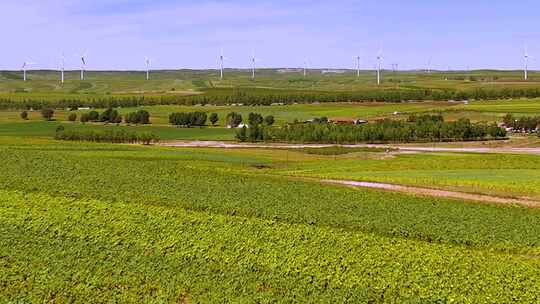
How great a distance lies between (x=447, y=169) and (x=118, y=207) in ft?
145

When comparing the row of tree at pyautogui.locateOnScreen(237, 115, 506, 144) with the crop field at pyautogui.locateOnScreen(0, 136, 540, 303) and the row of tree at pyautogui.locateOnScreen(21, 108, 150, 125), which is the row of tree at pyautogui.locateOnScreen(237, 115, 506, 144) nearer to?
the row of tree at pyautogui.locateOnScreen(21, 108, 150, 125)

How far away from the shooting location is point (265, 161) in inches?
3516

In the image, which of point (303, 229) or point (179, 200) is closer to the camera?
point (303, 229)

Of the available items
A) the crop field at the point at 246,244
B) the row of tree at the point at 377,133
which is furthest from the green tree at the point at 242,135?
the crop field at the point at 246,244

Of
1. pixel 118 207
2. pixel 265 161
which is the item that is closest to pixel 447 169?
pixel 265 161

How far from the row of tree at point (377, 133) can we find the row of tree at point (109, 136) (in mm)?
20883

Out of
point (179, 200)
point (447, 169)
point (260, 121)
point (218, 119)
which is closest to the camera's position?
point (179, 200)

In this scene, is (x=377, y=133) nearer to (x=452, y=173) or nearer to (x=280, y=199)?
(x=452, y=173)

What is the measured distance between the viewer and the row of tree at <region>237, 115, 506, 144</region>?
5413 inches

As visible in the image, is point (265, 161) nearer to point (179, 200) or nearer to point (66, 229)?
point (179, 200)

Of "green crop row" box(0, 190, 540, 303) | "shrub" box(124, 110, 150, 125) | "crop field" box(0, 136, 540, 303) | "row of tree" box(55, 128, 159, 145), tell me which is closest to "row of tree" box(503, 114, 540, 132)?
"row of tree" box(55, 128, 159, 145)

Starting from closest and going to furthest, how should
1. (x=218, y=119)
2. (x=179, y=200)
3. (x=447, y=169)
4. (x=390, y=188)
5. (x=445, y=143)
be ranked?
(x=179, y=200) → (x=390, y=188) → (x=447, y=169) → (x=445, y=143) → (x=218, y=119)

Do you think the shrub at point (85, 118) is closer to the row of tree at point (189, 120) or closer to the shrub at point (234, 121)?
the row of tree at point (189, 120)

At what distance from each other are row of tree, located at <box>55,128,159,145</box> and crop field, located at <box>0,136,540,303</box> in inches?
3104
